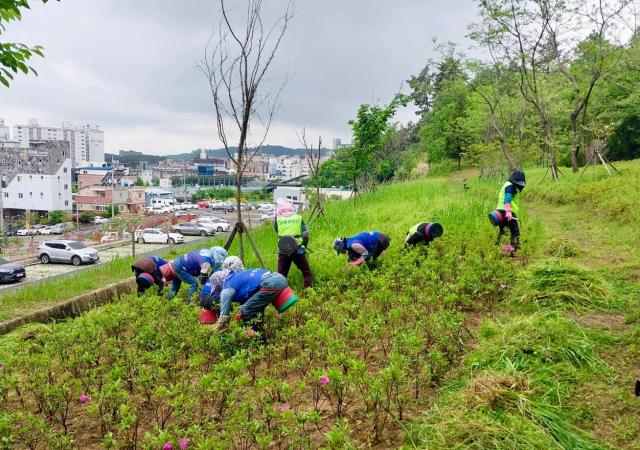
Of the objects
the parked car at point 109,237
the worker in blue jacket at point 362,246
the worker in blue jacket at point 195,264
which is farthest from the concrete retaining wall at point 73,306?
the parked car at point 109,237

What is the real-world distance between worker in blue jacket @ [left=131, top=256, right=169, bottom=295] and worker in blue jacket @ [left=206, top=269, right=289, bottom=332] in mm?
2325

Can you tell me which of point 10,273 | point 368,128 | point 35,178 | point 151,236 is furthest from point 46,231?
point 368,128

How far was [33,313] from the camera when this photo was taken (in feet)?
20.0

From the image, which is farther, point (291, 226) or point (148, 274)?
point (148, 274)

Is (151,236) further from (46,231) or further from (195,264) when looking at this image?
(195,264)

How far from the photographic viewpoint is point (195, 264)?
5953 millimetres

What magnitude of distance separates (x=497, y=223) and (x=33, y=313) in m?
6.66

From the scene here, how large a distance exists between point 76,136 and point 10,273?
386 ft

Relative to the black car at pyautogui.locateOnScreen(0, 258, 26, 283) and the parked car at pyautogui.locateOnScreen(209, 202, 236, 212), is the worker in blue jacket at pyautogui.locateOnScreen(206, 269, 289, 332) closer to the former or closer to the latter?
the black car at pyautogui.locateOnScreen(0, 258, 26, 283)

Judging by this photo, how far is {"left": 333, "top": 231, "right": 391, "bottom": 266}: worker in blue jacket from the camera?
21.4ft

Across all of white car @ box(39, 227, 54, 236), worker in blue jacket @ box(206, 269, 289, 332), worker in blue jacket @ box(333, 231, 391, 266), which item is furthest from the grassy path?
white car @ box(39, 227, 54, 236)

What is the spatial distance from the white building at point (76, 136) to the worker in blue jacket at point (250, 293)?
120025 millimetres

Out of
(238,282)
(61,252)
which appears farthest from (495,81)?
(61,252)

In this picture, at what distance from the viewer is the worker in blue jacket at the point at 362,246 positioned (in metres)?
6.53
